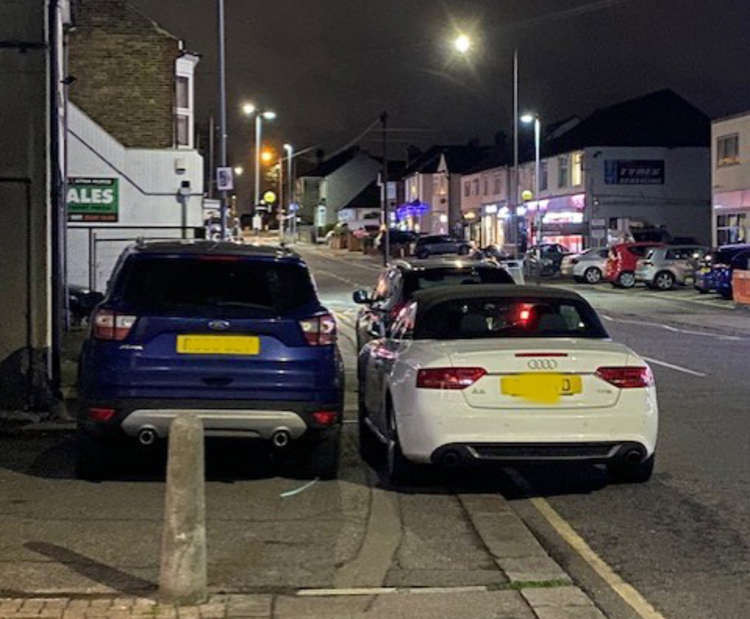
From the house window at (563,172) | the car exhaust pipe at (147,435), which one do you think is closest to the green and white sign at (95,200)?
the car exhaust pipe at (147,435)

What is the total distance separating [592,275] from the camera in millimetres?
46531

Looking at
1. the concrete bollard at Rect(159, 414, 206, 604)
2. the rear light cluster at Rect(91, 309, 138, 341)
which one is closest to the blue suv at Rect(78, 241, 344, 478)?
the rear light cluster at Rect(91, 309, 138, 341)

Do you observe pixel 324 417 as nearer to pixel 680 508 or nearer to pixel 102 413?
pixel 102 413

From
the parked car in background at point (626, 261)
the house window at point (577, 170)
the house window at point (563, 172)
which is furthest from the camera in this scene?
the house window at point (563, 172)

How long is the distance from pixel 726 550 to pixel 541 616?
180cm

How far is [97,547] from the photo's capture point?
7.02 metres

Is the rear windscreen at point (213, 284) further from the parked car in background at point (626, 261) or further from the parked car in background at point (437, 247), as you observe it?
the parked car in background at point (437, 247)

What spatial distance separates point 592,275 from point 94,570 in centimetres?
4125

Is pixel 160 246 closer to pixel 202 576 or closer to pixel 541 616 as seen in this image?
pixel 202 576

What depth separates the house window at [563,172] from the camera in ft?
222

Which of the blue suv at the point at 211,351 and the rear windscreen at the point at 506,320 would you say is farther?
the rear windscreen at the point at 506,320

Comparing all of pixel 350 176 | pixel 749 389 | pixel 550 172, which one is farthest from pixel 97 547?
pixel 350 176

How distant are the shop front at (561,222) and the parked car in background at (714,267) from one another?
25597mm

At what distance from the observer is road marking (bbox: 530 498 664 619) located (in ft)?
19.9
